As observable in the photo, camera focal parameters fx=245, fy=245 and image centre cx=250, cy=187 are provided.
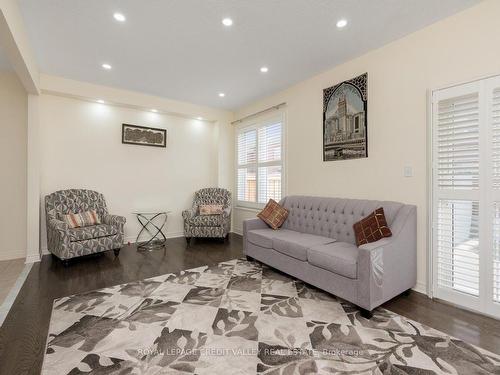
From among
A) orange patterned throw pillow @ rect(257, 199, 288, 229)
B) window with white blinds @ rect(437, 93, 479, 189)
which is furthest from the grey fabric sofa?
window with white blinds @ rect(437, 93, 479, 189)

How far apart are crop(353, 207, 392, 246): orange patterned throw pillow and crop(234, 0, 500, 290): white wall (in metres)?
0.46

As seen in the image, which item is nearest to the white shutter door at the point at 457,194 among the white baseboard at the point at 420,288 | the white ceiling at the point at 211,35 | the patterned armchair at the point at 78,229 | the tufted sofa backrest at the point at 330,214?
the white baseboard at the point at 420,288

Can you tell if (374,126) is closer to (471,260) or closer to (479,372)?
(471,260)

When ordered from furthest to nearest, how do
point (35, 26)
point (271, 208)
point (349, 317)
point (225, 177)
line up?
point (225, 177) → point (271, 208) → point (35, 26) → point (349, 317)

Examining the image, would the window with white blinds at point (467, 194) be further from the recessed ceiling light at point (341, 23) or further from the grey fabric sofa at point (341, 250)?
the recessed ceiling light at point (341, 23)

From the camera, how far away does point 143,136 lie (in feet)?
16.3

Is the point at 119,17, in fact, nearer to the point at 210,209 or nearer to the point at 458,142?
the point at 210,209

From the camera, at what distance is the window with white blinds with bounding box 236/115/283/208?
15.4 feet

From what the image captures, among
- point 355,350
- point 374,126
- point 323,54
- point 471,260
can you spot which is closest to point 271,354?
point 355,350

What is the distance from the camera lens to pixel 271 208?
12.8ft

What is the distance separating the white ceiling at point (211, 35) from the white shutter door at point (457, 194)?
3.26 ft

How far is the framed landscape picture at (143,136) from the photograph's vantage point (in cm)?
479

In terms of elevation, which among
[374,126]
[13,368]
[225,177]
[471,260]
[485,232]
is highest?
[374,126]

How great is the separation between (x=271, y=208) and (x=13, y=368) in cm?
310
